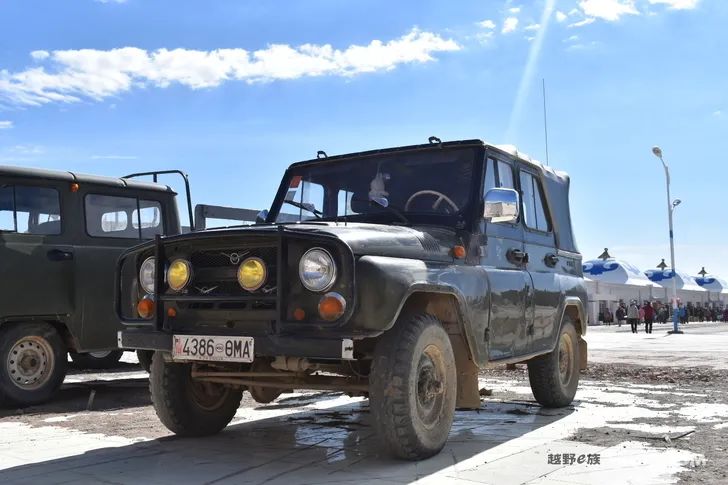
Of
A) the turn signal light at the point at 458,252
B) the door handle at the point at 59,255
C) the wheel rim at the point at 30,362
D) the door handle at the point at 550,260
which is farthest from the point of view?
the door handle at the point at 59,255

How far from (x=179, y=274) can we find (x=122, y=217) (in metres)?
3.97

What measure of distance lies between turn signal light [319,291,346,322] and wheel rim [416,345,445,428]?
64cm

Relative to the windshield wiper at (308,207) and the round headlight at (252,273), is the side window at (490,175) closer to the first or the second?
the windshield wiper at (308,207)

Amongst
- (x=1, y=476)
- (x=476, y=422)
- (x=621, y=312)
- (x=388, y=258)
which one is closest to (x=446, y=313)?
(x=388, y=258)

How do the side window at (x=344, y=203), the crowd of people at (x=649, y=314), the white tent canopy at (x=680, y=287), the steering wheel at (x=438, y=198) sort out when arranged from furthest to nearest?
the white tent canopy at (x=680, y=287)
the crowd of people at (x=649, y=314)
the side window at (x=344, y=203)
the steering wheel at (x=438, y=198)

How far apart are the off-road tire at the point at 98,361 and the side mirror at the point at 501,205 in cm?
604

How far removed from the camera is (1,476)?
14.1ft

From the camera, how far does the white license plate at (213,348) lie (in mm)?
4215

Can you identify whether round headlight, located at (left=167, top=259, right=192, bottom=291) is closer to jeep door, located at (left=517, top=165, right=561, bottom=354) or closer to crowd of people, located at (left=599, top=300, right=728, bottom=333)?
jeep door, located at (left=517, top=165, right=561, bottom=354)

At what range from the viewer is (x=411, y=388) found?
4.23 m

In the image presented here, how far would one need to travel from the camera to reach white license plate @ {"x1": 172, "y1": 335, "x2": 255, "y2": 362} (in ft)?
13.8

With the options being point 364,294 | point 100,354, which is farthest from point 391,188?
point 100,354

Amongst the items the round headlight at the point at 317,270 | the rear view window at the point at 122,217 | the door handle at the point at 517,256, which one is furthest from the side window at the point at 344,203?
the rear view window at the point at 122,217

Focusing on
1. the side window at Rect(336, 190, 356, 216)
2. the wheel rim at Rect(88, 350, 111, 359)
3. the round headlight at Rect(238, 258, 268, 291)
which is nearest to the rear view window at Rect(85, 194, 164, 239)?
the wheel rim at Rect(88, 350, 111, 359)
